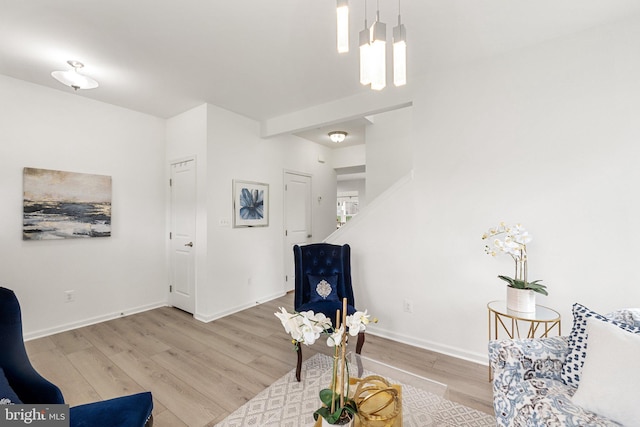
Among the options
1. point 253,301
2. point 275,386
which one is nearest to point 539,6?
point 275,386

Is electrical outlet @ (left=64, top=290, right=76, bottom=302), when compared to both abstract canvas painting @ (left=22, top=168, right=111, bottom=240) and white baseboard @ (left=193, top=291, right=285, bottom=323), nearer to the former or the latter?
abstract canvas painting @ (left=22, top=168, right=111, bottom=240)

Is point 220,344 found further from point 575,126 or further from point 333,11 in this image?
point 575,126

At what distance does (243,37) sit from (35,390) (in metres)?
2.44

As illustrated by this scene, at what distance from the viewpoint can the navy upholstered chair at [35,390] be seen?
1139 mm

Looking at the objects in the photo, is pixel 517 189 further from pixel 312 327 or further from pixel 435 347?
pixel 312 327

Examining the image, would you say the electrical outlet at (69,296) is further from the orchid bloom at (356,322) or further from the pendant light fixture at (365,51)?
the pendant light fixture at (365,51)

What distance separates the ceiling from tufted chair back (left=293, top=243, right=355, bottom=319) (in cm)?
177

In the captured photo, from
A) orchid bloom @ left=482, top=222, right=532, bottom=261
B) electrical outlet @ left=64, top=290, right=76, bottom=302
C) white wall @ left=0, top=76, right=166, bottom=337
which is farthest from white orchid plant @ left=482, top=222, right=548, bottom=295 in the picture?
electrical outlet @ left=64, top=290, right=76, bottom=302

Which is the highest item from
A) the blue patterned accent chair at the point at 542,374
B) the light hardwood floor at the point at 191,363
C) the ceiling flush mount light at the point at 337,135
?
the ceiling flush mount light at the point at 337,135

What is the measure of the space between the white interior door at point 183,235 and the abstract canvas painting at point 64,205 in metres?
0.76

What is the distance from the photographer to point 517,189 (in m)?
2.36

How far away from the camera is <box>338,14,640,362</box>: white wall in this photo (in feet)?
6.64

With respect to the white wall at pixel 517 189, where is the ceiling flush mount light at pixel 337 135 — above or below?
above

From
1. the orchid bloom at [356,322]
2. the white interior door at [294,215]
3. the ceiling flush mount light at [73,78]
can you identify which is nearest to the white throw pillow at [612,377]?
the orchid bloom at [356,322]
